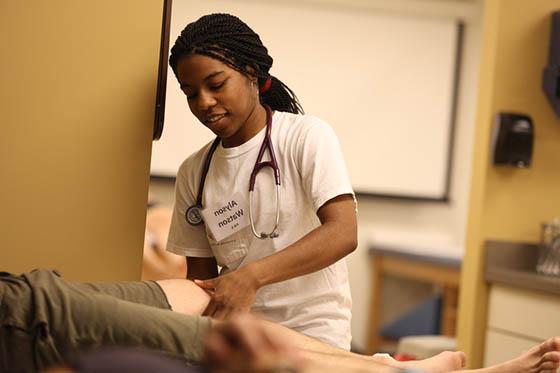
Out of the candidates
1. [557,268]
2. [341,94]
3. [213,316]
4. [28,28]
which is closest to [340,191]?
[213,316]

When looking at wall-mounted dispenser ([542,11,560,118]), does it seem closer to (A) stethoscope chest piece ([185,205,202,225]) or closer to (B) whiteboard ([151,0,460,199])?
(A) stethoscope chest piece ([185,205,202,225])

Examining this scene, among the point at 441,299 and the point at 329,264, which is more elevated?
the point at 329,264

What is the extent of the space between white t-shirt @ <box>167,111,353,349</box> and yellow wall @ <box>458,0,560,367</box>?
149cm

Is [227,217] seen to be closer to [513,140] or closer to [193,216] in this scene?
[193,216]

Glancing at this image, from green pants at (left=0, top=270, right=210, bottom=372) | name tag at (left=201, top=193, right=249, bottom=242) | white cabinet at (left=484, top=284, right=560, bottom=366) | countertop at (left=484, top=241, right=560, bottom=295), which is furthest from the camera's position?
countertop at (left=484, top=241, right=560, bottom=295)

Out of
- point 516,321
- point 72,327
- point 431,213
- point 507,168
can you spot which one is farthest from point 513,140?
point 431,213

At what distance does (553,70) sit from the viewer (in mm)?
3412

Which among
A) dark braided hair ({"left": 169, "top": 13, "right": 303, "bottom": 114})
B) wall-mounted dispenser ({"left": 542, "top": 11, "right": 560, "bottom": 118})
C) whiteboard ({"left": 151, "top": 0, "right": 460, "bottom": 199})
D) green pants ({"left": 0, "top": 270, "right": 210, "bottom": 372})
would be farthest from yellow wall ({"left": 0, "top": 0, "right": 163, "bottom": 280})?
whiteboard ({"left": 151, "top": 0, "right": 460, "bottom": 199})

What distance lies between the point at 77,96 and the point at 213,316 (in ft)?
2.30

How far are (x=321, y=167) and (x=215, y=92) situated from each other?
0.90ft

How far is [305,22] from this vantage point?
17.2 ft

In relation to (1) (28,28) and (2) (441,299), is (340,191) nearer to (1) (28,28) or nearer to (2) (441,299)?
(1) (28,28)

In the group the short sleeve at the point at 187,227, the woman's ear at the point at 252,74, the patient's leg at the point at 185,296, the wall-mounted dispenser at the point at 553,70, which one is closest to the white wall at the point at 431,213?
the wall-mounted dispenser at the point at 553,70

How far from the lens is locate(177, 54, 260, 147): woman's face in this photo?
6.45 ft
